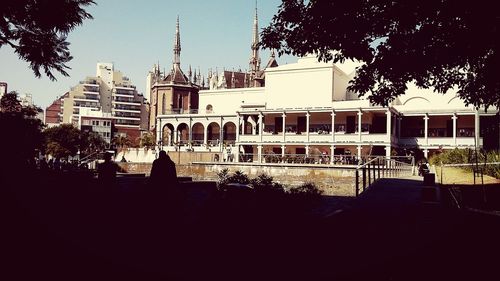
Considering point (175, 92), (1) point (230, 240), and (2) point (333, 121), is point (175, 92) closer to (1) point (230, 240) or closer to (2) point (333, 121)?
(2) point (333, 121)

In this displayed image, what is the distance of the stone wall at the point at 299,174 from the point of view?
1186 inches

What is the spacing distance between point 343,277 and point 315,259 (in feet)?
2.94

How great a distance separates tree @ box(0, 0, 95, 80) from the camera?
8.86 metres

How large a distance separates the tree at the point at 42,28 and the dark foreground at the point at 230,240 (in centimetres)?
299

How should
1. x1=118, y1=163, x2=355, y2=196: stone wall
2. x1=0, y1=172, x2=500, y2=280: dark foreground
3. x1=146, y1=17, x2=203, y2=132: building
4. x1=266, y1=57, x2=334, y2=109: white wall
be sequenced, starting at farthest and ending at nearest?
x1=146, y1=17, x2=203, y2=132: building, x1=266, y1=57, x2=334, y2=109: white wall, x1=118, y1=163, x2=355, y2=196: stone wall, x1=0, y1=172, x2=500, y2=280: dark foreground

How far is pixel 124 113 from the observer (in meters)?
124

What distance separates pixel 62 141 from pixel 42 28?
241 ft

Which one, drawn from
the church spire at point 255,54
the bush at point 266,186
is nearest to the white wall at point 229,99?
the church spire at point 255,54

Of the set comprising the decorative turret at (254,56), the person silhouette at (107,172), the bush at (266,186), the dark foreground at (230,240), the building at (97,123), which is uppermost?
the decorative turret at (254,56)

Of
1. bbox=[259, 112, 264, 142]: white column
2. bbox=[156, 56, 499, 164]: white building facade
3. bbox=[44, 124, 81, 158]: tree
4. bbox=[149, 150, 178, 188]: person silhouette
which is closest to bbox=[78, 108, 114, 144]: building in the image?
bbox=[44, 124, 81, 158]: tree

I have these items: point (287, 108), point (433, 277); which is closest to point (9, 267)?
point (433, 277)

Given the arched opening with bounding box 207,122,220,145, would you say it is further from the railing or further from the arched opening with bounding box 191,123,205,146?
the railing

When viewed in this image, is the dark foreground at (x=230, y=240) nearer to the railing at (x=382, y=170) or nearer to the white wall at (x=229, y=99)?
the railing at (x=382, y=170)

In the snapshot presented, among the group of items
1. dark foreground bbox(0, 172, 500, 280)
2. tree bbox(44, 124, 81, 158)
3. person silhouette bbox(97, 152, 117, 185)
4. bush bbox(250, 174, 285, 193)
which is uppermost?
tree bbox(44, 124, 81, 158)
